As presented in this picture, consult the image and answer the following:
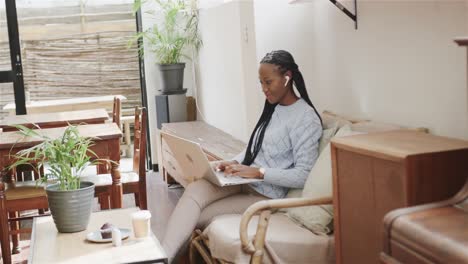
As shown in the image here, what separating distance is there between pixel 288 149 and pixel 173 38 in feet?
12.2

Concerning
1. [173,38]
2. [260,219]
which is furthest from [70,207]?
[173,38]

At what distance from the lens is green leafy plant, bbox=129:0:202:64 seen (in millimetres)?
7031

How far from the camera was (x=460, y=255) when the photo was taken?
1816 mm

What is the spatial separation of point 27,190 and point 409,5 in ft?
8.64

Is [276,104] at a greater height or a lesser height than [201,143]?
greater

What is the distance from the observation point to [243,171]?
3.62 m

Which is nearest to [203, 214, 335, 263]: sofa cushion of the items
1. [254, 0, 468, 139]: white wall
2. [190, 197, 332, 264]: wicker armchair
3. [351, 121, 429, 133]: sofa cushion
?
[190, 197, 332, 264]: wicker armchair

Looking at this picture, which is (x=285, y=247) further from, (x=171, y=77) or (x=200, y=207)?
(x=171, y=77)

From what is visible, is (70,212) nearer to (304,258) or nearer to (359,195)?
(304,258)

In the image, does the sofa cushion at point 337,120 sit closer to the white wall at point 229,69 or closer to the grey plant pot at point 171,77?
the white wall at point 229,69

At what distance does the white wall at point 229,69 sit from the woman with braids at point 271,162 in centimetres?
106

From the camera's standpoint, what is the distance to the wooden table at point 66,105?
7395 mm

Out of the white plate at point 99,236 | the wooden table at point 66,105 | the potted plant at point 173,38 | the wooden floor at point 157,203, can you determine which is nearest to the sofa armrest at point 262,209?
the white plate at point 99,236

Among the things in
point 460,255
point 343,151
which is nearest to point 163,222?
point 343,151
